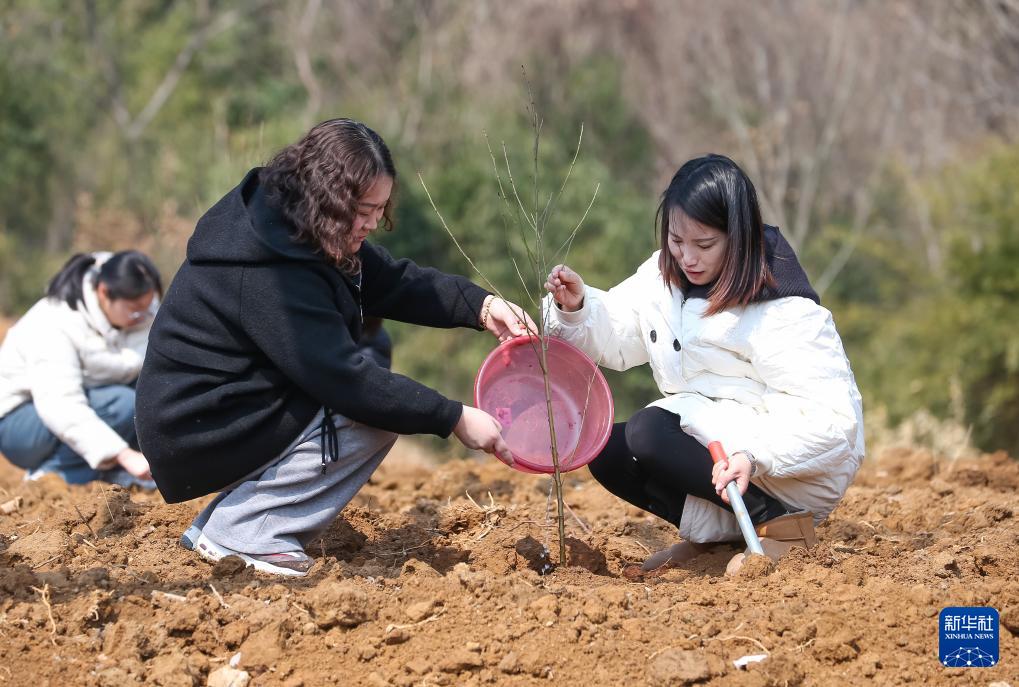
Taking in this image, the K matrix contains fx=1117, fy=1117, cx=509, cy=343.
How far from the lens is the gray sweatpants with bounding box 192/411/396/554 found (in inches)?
133

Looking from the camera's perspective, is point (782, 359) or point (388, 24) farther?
point (388, 24)

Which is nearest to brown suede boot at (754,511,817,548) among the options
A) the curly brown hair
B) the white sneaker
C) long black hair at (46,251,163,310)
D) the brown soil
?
the brown soil

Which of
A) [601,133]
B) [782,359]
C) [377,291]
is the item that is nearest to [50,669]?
[377,291]

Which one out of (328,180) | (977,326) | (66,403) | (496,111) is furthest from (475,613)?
(496,111)

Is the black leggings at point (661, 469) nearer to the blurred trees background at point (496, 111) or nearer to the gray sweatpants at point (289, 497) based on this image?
the gray sweatpants at point (289, 497)

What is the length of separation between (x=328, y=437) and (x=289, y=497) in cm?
22

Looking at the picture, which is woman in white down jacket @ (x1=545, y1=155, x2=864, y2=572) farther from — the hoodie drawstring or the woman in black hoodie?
the hoodie drawstring

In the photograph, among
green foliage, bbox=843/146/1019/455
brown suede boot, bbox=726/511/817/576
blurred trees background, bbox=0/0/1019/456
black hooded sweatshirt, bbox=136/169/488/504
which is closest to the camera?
black hooded sweatshirt, bbox=136/169/488/504

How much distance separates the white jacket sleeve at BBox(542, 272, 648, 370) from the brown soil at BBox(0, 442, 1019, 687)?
0.69 metres

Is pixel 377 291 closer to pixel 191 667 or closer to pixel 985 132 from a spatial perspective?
pixel 191 667

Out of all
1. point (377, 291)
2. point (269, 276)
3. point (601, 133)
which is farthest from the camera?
point (601, 133)

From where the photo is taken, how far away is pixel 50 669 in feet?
8.74

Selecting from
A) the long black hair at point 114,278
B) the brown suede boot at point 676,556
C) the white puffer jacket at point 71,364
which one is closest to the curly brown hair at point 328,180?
the brown suede boot at point 676,556

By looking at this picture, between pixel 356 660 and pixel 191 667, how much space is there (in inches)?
15.6
